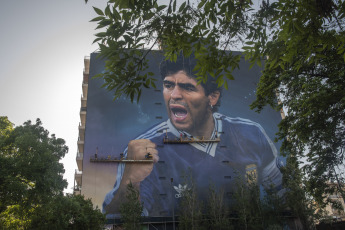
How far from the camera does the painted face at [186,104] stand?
28.3 meters

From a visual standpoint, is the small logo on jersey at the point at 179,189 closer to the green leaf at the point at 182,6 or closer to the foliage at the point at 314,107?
the foliage at the point at 314,107

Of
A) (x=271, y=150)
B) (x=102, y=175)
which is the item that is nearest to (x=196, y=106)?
(x=271, y=150)

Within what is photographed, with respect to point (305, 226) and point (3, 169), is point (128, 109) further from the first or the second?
point (305, 226)

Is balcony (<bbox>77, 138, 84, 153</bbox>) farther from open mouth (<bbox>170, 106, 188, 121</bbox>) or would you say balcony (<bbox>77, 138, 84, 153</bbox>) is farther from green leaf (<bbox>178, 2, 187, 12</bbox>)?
green leaf (<bbox>178, 2, 187, 12</bbox>)

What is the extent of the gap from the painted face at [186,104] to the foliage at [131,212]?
916 centimetres

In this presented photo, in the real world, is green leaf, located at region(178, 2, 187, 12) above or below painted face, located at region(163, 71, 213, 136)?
below

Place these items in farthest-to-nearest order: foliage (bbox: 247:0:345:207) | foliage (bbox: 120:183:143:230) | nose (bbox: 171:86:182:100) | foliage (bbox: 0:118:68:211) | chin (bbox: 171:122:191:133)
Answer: nose (bbox: 171:86:182:100) < chin (bbox: 171:122:191:133) < foliage (bbox: 120:183:143:230) < foliage (bbox: 0:118:68:211) < foliage (bbox: 247:0:345:207)

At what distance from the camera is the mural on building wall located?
24.5 metres

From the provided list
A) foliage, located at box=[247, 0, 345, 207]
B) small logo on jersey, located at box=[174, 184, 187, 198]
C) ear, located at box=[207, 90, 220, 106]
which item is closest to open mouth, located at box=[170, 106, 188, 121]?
ear, located at box=[207, 90, 220, 106]

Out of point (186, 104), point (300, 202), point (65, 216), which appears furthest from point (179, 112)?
point (65, 216)

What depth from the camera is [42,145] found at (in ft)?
53.0

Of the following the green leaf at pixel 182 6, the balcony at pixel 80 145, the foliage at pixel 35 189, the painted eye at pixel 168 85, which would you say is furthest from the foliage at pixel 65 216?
the painted eye at pixel 168 85

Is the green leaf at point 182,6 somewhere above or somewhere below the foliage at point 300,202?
above

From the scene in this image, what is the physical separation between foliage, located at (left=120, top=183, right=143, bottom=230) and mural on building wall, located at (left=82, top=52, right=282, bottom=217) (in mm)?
1939
